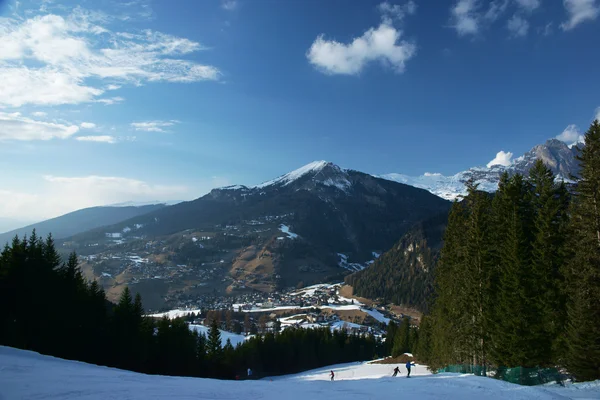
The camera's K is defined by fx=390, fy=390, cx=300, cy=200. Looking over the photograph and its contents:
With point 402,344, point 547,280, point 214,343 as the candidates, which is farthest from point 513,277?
point 402,344

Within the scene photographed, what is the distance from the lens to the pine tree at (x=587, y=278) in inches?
1002

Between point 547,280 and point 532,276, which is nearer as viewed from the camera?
point 547,280

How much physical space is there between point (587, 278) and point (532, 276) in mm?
5917

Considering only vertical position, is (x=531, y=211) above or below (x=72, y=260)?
above

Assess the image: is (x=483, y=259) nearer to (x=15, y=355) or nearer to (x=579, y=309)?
(x=579, y=309)

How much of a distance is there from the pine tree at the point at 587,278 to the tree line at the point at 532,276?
5 cm

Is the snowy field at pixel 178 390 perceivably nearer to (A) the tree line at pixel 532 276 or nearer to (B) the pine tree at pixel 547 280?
(A) the tree line at pixel 532 276

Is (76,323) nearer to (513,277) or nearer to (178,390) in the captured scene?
(178,390)

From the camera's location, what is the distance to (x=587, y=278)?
84.0 ft

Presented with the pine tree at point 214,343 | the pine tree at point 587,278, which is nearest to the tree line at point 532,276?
the pine tree at point 587,278

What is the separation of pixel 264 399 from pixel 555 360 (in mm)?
24399

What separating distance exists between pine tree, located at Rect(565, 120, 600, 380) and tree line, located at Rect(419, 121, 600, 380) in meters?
0.05

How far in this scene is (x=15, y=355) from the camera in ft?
84.2

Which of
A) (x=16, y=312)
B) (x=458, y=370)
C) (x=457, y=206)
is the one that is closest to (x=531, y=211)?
(x=457, y=206)
